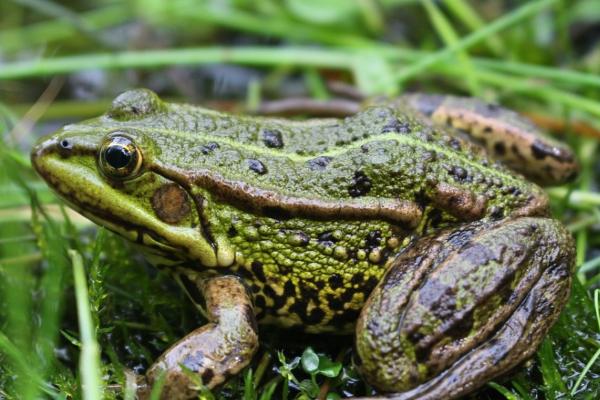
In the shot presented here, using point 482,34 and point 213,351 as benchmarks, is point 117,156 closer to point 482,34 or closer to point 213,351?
point 213,351

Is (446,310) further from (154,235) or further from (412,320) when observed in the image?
(154,235)

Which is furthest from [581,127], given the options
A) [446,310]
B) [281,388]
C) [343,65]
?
[281,388]

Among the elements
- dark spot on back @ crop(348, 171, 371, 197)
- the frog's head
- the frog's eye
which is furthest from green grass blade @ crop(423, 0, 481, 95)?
the frog's eye

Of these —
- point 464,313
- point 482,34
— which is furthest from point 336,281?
point 482,34

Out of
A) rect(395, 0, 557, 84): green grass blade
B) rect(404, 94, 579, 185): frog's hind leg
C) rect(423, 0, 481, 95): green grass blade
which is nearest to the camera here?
rect(404, 94, 579, 185): frog's hind leg

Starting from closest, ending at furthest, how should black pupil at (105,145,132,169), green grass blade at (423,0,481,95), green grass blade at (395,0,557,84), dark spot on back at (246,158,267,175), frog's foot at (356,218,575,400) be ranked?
frog's foot at (356,218,575,400) < black pupil at (105,145,132,169) < dark spot on back at (246,158,267,175) < green grass blade at (395,0,557,84) < green grass blade at (423,0,481,95)

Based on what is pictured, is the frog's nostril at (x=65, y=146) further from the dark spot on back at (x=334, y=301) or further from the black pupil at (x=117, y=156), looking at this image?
the dark spot on back at (x=334, y=301)

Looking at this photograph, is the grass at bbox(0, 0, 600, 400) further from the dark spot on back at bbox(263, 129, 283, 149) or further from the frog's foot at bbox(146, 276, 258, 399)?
the dark spot on back at bbox(263, 129, 283, 149)
